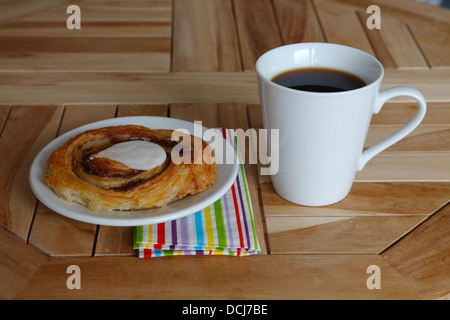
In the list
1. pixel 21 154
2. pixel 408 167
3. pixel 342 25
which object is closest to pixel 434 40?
pixel 342 25

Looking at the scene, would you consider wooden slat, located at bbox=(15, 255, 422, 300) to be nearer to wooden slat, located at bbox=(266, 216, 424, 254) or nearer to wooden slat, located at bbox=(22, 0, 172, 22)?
wooden slat, located at bbox=(266, 216, 424, 254)

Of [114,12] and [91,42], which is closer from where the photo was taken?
[91,42]

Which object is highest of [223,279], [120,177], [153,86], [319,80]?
[153,86]

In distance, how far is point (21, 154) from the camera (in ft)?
2.46

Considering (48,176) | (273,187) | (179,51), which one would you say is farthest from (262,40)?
(48,176)

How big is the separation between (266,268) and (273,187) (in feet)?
0.49

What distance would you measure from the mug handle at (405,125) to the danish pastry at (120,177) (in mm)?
193

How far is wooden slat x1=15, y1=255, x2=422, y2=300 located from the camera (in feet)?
1.76

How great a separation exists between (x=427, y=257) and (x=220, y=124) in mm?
367

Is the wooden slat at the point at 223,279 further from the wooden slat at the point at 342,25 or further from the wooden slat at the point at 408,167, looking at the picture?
the wooden slat at the point at 342,25

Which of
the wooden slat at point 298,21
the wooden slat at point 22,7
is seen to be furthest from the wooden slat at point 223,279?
the wooden slat at point 22,7

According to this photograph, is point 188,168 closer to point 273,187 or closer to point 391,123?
point 273,187

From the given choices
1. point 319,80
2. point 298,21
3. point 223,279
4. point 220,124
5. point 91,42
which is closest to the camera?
point 223,279

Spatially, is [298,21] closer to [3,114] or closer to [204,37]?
[204,37]
